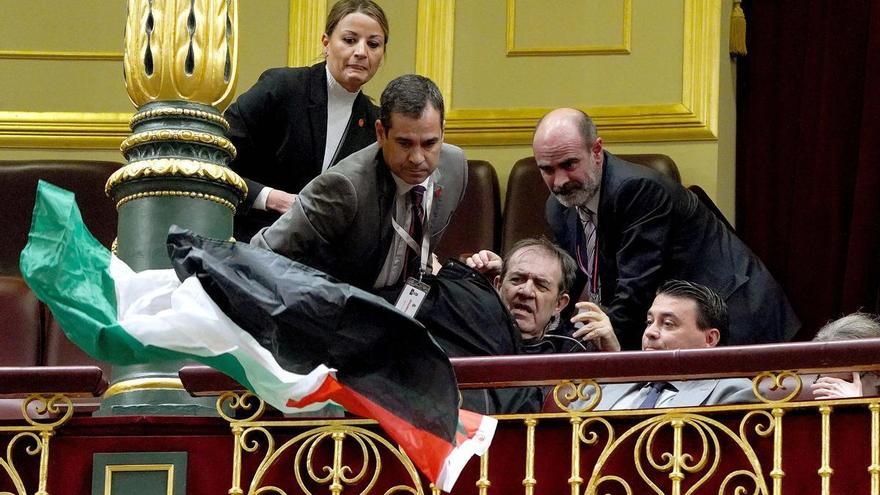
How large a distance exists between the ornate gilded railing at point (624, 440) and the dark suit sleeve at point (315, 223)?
443 mm

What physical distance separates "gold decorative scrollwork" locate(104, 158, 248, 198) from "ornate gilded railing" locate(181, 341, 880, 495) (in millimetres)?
483

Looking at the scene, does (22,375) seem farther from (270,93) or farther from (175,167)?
(270,93)

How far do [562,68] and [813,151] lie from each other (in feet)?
3.04

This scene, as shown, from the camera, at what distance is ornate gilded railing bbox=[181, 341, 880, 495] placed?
11.4 ft

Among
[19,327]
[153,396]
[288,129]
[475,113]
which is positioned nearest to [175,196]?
[153,396]

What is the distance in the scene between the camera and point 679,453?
3545mm

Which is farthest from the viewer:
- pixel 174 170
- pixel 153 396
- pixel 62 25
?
pixel 62 25

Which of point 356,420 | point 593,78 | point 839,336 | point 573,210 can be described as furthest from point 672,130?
point 356,420

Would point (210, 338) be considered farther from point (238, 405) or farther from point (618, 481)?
point (618, 481)

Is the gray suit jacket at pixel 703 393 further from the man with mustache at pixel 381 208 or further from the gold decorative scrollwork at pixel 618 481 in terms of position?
the man with mustache at pixel 381 208

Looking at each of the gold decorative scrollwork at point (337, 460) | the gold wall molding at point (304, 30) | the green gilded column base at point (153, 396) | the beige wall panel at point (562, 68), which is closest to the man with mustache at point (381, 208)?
the green gilded column base at point (153, 396)

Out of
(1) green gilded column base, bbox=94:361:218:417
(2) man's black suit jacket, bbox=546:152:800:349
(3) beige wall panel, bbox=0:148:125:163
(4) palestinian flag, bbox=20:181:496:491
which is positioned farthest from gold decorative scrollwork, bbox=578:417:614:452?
(3) beige wall panel, bbox=0:148:125:163

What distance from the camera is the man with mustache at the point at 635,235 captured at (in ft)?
16.1

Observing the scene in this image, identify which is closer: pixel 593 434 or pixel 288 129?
pixel 593 434
